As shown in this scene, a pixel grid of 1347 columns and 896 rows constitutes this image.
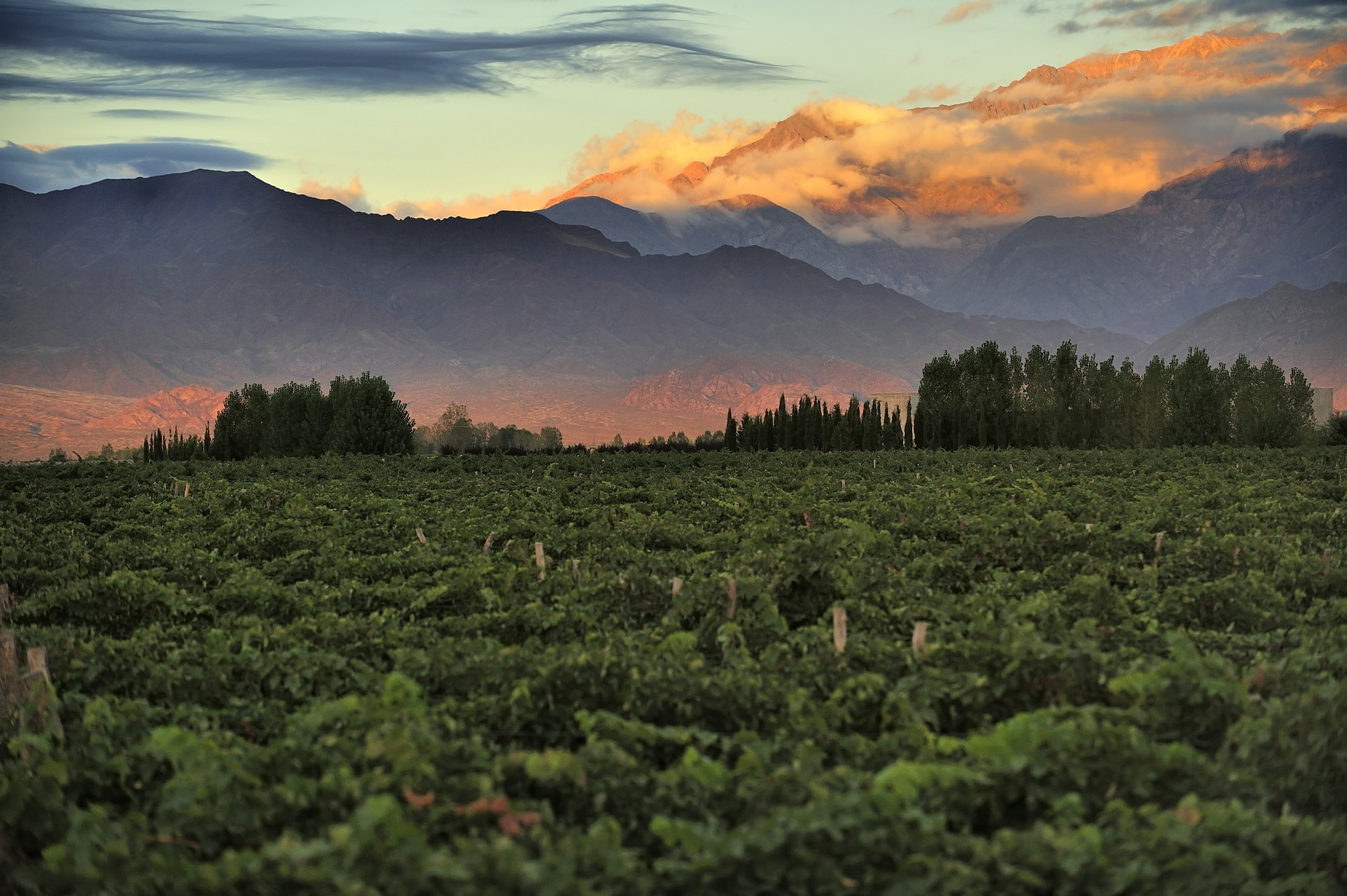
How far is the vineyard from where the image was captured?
20.8 ft

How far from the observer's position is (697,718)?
9.28 metres

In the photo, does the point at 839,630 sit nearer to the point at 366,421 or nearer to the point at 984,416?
the point at 366,421

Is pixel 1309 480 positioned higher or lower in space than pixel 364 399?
lower

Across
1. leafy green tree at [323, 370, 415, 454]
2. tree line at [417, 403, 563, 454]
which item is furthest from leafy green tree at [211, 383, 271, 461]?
tree line at [417, 403, 563, 454]

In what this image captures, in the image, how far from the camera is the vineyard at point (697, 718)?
6332mm

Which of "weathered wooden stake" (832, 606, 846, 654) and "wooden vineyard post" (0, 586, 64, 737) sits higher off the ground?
"weathered wooden stake" (832, 606, 846, 654)

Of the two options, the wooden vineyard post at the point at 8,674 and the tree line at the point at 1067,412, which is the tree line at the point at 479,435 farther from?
the wooden vineyard post at the point at 8,674

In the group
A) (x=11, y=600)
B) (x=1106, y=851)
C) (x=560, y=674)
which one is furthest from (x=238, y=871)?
(x=11, y=600)

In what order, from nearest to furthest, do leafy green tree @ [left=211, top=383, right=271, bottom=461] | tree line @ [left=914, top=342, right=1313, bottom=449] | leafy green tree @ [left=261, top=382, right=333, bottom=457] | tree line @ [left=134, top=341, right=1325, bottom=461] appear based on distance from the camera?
tree line @ [left=914, top=342, right=1313, bottom=449]
tree line @ [left=134, top=341, right=1325, bottom=461]
leafy green tree @ [left=261, top=382, right=333, bottom=457]
leafy green tree @ [left=211, top=383, right=271, bottom=461]

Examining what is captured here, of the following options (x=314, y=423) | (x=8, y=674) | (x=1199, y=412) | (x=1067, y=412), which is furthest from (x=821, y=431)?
(x=8, y=674)

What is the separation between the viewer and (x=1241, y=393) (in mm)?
81938

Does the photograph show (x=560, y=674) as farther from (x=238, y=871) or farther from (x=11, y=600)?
(x=11, y=600)

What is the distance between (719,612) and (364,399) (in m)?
76.2

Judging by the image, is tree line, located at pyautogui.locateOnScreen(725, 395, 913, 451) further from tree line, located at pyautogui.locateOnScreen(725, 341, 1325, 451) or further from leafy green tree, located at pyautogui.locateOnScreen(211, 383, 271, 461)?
leafy green tree, located at pyautogui.locateOnScreen(211, 383, 271, 461)
